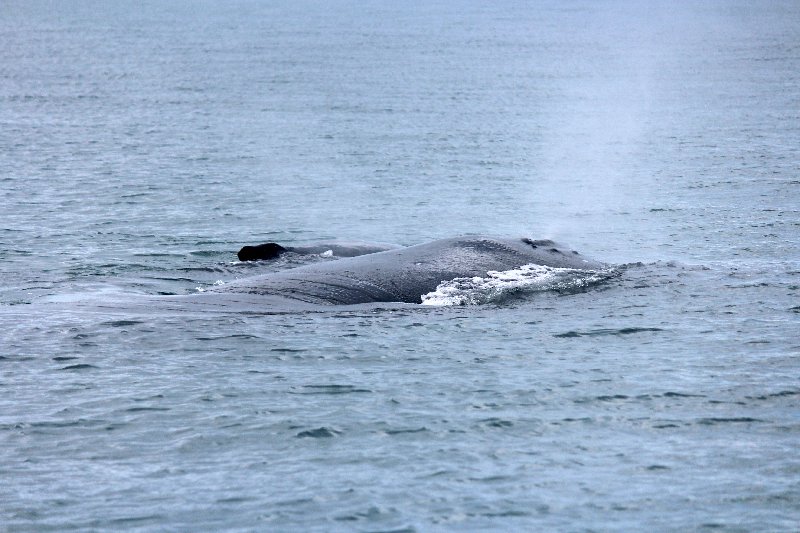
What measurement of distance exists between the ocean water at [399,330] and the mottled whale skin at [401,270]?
2.02ft

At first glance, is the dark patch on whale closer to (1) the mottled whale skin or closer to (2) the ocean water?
(2) the ocean water

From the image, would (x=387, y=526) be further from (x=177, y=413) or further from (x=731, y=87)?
(x=731, y=87)

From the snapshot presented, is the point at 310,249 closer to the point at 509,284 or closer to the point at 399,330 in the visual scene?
the point at 509,284

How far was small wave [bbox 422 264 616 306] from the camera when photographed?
18188 millimetres

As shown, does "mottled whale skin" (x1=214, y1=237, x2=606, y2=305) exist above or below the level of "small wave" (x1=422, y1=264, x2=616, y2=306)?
above

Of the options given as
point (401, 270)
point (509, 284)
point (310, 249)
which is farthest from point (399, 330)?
point (310, 249)

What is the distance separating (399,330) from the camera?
16.8 m

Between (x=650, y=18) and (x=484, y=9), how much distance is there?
3059cm

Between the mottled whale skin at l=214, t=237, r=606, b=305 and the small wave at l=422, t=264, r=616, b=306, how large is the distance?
16cm

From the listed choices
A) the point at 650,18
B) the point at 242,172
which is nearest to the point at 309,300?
the point at 242,172

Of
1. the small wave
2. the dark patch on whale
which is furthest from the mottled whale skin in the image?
the dark patch on whale

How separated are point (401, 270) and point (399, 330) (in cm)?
214

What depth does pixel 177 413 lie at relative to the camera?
527 inches

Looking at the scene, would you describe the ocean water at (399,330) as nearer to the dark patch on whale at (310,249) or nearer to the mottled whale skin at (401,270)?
the dark patch on whale at (310,249)
